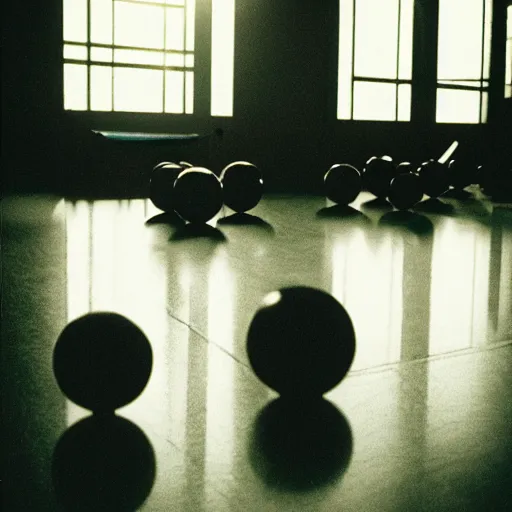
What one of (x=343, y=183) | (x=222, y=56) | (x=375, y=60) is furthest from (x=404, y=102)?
(x=343, y=183)

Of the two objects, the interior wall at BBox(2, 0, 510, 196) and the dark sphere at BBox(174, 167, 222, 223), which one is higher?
the interior wall at BBox(2, 0, 510, 196)

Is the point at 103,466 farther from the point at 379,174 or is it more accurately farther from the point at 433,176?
the point at 433,176

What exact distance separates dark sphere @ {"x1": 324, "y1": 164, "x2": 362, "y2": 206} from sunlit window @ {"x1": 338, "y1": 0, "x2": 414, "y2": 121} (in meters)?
3.17

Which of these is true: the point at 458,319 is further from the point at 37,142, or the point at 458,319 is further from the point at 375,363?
the point at 37,142

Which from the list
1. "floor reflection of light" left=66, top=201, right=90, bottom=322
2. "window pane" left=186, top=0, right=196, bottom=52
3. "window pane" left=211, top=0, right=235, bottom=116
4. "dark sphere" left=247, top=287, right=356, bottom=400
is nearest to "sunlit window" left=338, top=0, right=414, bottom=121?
"window pane" left=211, top=0, right=235, bottom=116

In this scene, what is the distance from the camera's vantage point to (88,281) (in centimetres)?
265

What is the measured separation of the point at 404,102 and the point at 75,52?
3.90 meters

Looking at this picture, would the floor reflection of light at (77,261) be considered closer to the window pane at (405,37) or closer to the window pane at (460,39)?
the window pane at (405,37)

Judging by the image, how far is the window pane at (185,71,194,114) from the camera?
7.45m

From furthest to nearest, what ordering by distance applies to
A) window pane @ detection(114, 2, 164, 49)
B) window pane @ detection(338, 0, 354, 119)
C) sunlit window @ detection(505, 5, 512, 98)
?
1. window pane @ detection(338, 0, 354, 119)
2. sunlit window @ detection(505, 5, 512, 98)
3. window pane @ detection(114, 2, 164, 49)

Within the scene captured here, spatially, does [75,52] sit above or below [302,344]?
above

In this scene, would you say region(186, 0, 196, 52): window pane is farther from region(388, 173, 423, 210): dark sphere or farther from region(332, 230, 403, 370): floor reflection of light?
region(332, 230, 403, 370): floor reflection of light

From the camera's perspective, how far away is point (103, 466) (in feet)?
3.78

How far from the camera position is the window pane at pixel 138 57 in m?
7.14
